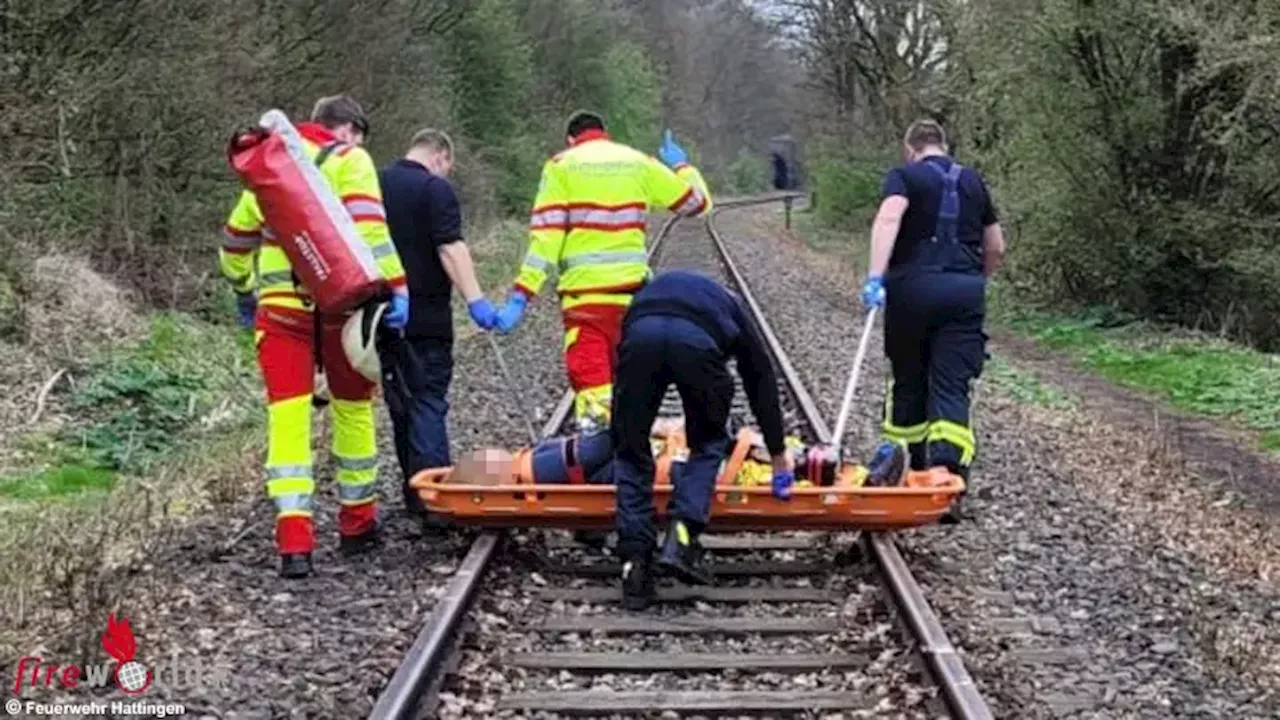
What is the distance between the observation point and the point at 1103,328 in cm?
1931

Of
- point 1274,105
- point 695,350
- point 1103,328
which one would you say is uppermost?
point 1274,105

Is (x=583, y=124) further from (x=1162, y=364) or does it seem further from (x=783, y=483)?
(x=1162, y=364)

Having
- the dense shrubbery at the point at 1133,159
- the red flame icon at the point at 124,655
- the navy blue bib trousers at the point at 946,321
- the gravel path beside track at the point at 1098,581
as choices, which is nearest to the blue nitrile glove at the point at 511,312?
the navy blue bib trousers at the point at 946,321

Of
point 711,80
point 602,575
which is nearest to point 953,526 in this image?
point 602,575

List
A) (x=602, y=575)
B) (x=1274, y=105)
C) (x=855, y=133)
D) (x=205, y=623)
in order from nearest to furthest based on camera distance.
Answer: (x=205, y=623)
(x=602, y=575)
(x=1274, y=105)
(x=855, y=133)

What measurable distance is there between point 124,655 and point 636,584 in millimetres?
2143

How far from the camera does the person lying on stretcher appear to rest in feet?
24.7

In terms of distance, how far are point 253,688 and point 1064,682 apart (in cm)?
300

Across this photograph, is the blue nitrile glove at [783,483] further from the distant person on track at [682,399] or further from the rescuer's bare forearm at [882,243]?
the rescuer's bare forearm at [882,243]

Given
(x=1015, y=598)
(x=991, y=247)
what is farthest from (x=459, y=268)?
(x=1015, y=598)

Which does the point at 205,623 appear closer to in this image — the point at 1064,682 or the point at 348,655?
the point at 348,655

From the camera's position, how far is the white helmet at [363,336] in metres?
7.20

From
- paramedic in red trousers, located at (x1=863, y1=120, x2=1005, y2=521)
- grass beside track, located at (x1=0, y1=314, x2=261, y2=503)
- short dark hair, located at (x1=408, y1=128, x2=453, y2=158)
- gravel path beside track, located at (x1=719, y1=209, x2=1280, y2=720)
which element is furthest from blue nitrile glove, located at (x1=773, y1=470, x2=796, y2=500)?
grass beside track, located at (x1=0, y1=314, x2=261, y2=503)

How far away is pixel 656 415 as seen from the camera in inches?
274
